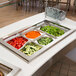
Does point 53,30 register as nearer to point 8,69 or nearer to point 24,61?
point 24,61

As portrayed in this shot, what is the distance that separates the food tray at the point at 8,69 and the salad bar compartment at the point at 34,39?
5.3 inches

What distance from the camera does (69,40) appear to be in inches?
50.1

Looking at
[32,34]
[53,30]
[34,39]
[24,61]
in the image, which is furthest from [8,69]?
[53,30]

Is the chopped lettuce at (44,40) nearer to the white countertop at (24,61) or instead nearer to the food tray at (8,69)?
the white countertop at (24,61)

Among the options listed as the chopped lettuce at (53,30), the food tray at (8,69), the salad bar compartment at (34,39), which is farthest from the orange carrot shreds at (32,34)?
the food tray at (8,69)

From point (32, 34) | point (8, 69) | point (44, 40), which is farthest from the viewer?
point (32, 34)

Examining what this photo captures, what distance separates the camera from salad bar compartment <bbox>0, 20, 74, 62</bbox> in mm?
1084

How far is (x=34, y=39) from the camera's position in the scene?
49.8 inches

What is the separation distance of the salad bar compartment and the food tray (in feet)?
0.44

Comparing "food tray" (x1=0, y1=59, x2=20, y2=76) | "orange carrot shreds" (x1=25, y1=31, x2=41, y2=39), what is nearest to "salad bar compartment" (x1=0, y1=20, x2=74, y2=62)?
"orange carrot shreds" (x1=25, y1=31, x2=41, y2=39)

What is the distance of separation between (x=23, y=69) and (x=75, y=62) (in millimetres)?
1074

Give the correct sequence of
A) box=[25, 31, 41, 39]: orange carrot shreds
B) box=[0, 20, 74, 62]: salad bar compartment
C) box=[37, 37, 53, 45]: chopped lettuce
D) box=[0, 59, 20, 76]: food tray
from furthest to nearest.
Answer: box=[25, 31, 41, 39]: orange carrot shreds → box=[37, 37, 53, 45]: chopped lettuce → box=[0, 20, 74, 62]: salad bar compartment → box=[0, 59, 20, 76]: food tray

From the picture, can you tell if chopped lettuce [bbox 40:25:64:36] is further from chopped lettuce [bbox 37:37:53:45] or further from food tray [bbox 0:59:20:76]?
food tray [bbox 0:59:20:76]

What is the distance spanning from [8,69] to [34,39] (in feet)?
1.51
